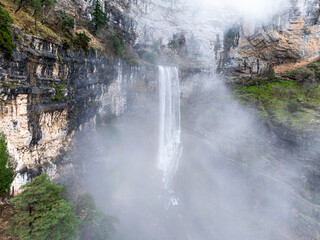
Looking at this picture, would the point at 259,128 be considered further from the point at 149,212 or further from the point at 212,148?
the point at 149,212

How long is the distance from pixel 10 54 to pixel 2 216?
28.7ft

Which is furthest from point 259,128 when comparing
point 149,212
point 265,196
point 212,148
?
point 149,212

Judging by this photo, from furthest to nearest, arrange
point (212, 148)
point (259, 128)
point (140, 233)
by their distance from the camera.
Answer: point (212, 148)
point (259, 128)
point (140, 233)

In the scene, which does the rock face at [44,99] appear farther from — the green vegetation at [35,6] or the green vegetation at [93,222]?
the green vegetation at [93,222]

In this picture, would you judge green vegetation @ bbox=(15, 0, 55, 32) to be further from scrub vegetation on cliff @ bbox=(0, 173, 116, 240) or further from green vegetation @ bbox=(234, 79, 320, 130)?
green vegetation @ bbox=(234, 79, 320, 130)

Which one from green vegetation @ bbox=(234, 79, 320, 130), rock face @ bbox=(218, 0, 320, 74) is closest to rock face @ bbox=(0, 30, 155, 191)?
green vegetation @ bbox=(234, 79, 320, 130)

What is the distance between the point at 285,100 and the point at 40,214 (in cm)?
2926

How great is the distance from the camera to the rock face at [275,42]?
25.2m

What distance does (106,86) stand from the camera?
764 inches

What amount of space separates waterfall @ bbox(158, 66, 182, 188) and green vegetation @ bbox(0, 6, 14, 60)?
1998 cm

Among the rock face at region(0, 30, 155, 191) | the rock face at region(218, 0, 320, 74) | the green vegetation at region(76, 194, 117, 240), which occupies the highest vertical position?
the rock face at region(218, 0, 320, 74)

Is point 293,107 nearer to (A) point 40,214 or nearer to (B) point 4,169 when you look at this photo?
(A) point 40,214

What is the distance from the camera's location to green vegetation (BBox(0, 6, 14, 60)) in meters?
8.75

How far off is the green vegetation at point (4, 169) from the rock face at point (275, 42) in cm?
3194
